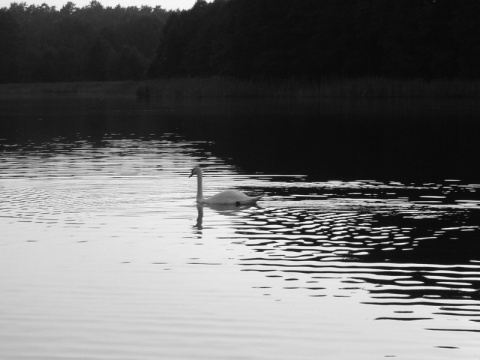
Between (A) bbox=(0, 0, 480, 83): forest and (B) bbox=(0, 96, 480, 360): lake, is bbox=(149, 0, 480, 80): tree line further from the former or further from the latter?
(B) bbox=(0, 96, 480, 360): lake

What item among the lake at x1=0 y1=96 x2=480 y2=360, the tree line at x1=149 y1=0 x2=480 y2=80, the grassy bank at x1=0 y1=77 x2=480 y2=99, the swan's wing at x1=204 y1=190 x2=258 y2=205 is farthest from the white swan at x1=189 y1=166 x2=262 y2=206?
the tree line at x1=149 y1=0 x2=480 y2=80

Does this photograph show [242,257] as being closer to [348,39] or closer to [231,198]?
[231,198]

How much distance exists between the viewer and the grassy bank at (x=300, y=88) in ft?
199

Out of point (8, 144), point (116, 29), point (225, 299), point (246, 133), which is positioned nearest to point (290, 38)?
point (246, 133)

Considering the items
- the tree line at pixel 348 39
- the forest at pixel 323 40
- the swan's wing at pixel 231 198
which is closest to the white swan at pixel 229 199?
the swan's wing at pixel 231 198

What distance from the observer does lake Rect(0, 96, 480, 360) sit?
8.55m

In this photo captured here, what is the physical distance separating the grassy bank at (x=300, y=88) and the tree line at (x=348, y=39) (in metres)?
2.82

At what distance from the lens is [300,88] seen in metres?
66.3

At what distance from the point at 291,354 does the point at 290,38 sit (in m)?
74.4

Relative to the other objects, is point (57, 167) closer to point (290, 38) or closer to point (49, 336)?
point (49, 336)

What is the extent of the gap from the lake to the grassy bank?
112ft

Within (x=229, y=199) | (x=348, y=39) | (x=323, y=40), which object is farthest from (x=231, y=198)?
(x=323, y=40)

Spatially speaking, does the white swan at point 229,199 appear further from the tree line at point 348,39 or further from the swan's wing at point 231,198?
the tree line at point 348,39

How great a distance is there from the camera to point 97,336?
863cm
